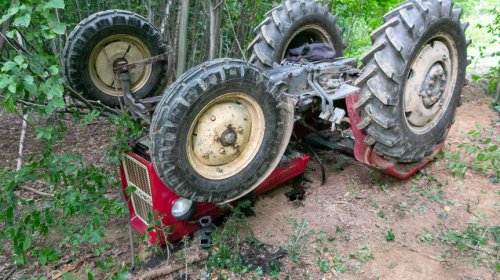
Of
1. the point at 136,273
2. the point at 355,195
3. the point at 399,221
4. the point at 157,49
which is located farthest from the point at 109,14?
the point at 399,221

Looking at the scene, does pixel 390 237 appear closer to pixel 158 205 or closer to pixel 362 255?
pixel 362 255

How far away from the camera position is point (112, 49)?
3.29m

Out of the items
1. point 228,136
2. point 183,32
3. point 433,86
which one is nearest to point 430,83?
point 433,86

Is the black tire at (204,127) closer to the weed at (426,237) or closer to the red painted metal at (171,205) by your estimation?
the red painted metal at (171,205)

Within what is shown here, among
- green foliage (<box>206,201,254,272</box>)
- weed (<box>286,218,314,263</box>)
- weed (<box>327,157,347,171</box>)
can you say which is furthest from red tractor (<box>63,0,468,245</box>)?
weed (<box>286,218,314,263</box>)

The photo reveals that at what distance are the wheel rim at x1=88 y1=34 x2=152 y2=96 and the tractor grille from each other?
75 centimetres

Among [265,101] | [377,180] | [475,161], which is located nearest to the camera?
[265,101]

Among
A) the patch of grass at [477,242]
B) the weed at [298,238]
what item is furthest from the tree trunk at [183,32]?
the patch of grass at [477,242]

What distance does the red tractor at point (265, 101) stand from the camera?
2197 mm

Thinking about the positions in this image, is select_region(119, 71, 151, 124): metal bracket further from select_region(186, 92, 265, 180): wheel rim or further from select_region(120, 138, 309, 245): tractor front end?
select_region(186, 92, 265, 180): wheel rim

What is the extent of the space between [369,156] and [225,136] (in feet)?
4.39

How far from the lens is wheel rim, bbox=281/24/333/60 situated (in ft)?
13.0

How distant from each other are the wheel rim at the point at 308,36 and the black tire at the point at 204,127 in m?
1.61

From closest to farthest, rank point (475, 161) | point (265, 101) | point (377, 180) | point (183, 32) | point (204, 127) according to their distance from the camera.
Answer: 1. point (204, 127)
2. point (265, 101)
3. point (183, 32)
4. point (377, 180)
5. point (475, 161)
